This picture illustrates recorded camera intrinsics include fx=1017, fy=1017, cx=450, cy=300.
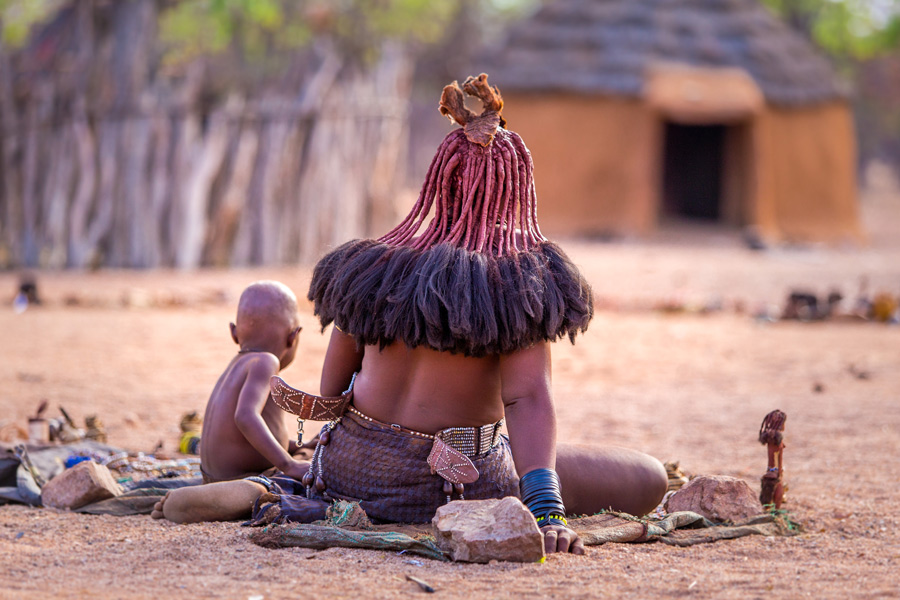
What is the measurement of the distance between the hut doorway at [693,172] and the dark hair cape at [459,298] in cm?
1498

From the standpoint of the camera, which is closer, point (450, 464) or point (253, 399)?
point (450, 464)

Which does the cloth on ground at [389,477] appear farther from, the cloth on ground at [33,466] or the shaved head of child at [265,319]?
the cloth on ground at [33,466]

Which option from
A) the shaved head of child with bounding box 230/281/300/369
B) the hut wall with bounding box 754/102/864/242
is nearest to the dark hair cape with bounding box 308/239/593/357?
the shaved head of child with bounding box 230/281/300/369

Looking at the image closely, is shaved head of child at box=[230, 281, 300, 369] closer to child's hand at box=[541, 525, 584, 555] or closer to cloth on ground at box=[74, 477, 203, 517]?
cloth on ground at box=[74, 477, 203, 517]

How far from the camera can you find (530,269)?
9.10 feet

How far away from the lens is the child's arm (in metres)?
3.22

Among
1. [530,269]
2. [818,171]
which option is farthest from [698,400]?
[818,171]

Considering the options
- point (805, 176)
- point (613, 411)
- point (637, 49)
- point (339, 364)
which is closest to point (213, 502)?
point (339, 364)

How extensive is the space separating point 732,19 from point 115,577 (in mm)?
14805

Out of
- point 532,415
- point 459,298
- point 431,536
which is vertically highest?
point 459,298

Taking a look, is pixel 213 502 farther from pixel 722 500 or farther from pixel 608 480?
pixel 722 500

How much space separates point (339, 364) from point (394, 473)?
377 mm

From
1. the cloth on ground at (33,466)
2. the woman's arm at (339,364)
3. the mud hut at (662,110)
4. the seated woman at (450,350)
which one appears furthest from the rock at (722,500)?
the mud hut at (662,110)

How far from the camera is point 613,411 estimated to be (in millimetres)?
5355
